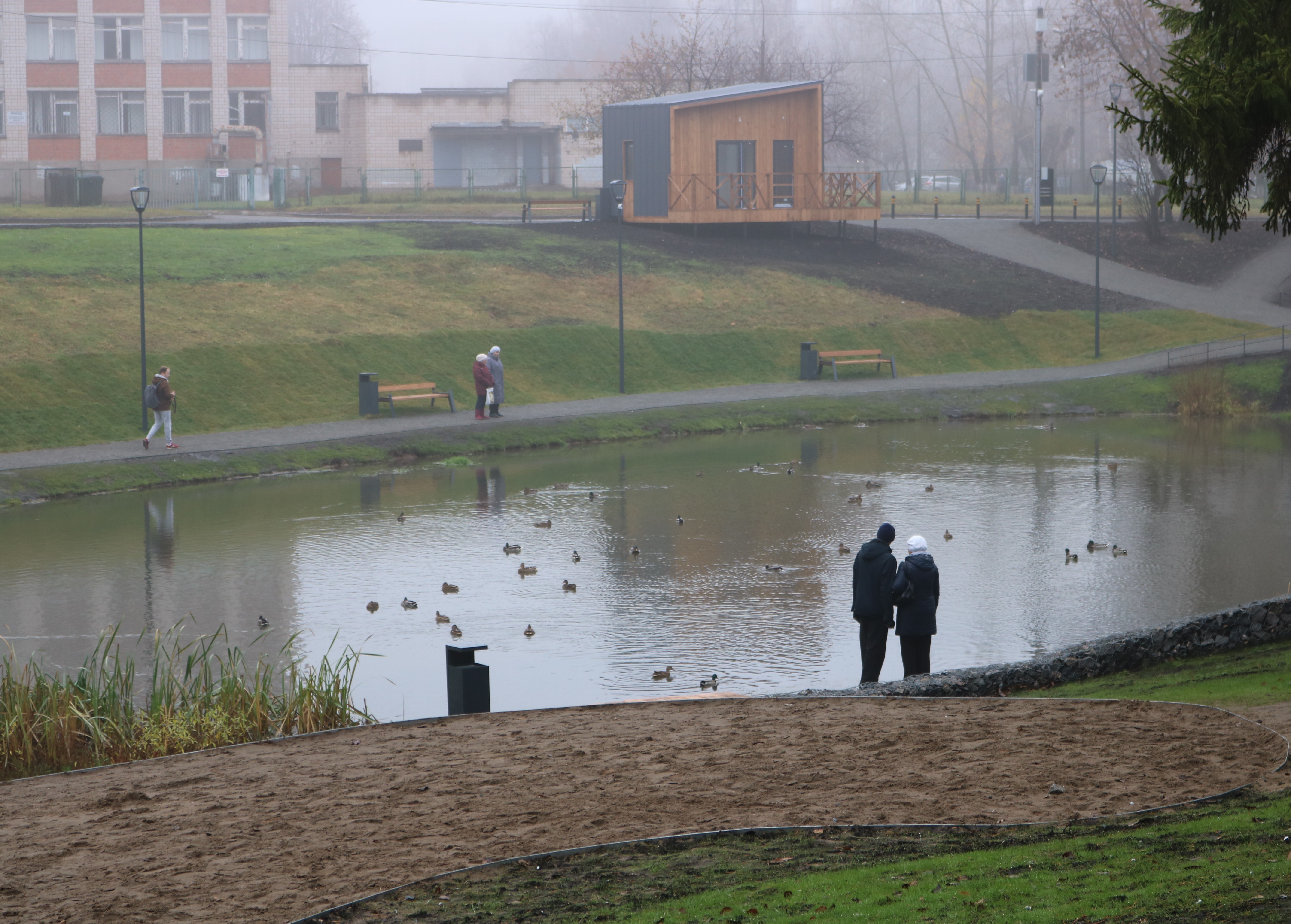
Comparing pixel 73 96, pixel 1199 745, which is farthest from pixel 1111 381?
pixel 73 96

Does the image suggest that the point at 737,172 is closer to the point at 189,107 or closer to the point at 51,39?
the point at 189,107

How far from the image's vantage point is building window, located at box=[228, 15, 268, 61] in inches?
2714

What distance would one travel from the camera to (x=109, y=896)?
780 centimetres

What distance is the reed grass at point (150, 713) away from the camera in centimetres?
1116

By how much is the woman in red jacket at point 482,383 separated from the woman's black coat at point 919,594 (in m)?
19.6

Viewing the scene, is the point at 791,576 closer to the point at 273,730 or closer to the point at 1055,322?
the point at 273,730

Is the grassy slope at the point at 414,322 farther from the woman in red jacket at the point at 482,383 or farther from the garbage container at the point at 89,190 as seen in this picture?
the garbage container at the point at 89,190

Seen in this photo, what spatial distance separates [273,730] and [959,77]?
93.6 meters

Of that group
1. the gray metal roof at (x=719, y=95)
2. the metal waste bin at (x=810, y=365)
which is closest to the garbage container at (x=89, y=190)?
the gray metal roof at (x=719, y=95)

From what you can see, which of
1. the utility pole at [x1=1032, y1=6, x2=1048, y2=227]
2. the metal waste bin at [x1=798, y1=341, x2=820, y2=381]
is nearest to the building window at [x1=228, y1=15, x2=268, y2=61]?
the utility pole at [x1=1032, y1=6, x2=1048, y2=227]

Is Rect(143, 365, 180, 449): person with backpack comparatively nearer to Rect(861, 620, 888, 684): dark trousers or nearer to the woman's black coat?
Rect(861, 620, 888, 684): dark trousers

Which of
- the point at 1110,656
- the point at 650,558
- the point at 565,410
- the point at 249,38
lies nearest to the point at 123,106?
the point at 249,38

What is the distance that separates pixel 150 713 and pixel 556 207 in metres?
48.5

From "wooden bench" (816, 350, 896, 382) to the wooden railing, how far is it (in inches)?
396
